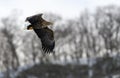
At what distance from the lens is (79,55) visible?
85000 millimetres

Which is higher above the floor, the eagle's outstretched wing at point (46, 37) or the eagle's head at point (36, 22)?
the eagle's head at point (36, 22)

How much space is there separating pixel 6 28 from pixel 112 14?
600 inches

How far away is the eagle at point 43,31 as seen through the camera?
21.8 m

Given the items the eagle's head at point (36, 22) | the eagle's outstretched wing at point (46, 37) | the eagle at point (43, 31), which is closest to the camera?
the eagle's head at point (36, 22)

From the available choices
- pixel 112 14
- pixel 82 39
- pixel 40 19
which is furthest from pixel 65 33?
pixel 40 19

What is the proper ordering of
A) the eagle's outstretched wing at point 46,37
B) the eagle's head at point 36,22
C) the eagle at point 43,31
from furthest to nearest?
the eagle's outstretched wing at point 46,37 < the eagle at point 43,31 < the eagle's head at point 36,22

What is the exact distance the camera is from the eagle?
21750mm

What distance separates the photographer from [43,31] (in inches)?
906

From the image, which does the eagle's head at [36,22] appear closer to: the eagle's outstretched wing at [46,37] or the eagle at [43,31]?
the eagle at [43,31]

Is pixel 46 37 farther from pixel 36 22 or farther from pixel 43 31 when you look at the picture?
pixel 36 22

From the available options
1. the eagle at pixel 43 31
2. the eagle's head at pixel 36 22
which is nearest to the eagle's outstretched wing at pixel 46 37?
the eagle at pixel 43 31

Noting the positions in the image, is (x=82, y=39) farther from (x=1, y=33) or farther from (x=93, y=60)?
(x=1, y=33)

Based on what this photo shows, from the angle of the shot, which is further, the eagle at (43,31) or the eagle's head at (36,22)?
the eagle at (43,31)

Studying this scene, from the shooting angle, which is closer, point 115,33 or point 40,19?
point 40,19
